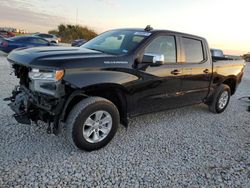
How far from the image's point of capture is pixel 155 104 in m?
4.61

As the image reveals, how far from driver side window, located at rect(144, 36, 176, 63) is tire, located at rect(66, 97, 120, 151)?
1.21m

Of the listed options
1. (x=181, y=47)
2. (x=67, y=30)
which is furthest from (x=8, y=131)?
(x=67, y=30)

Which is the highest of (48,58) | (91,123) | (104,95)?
(48,58)

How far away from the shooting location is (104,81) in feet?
12.0

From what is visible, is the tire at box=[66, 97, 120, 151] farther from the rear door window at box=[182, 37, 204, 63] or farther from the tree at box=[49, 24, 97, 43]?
the tree at box=[49, 24, 97, 43]

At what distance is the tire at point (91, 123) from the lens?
11.5 ft

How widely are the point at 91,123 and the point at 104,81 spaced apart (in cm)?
63

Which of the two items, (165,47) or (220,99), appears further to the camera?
(220,99)

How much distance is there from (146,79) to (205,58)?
2088 mm

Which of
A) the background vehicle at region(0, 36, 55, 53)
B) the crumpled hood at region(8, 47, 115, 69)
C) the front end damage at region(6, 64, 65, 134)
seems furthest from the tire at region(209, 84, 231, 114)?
the background vehicle at region(0, 36, 55, 53)

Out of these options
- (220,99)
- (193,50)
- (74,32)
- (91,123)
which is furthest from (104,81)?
(74,32)

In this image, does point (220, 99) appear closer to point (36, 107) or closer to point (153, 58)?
point (153, 58)

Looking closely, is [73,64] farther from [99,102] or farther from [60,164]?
[60,164]

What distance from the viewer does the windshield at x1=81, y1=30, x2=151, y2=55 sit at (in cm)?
427
